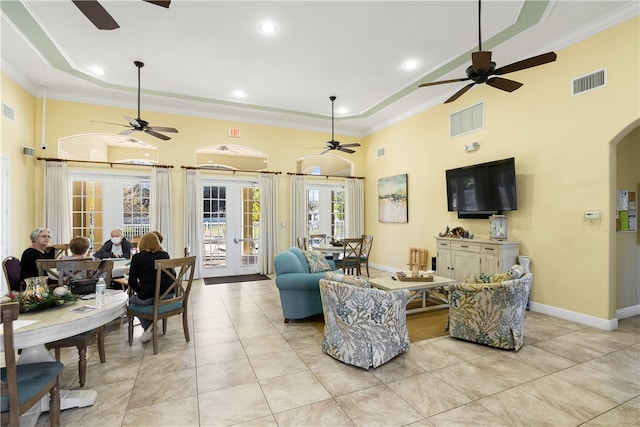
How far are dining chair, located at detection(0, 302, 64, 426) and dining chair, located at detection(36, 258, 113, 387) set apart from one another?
55 centimetres

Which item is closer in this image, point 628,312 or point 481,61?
point 481,61

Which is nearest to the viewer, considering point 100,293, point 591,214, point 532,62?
point 100,293

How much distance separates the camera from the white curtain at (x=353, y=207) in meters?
8.68

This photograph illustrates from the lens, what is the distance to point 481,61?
124 inches

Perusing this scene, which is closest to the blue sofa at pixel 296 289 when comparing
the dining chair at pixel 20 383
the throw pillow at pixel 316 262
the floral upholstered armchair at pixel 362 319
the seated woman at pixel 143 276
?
the throw pillow at pixel 316 262

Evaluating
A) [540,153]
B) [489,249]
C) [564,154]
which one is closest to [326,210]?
[489,249]

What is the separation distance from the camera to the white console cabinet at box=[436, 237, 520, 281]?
15.6ft

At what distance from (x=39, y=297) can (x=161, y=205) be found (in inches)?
186

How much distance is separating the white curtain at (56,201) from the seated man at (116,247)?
5.10ft

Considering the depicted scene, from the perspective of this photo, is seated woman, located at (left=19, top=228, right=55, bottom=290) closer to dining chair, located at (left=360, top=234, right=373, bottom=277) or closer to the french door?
the french door

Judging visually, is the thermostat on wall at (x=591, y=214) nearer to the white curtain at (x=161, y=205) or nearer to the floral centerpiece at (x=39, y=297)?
the floral centerpiece at (x=39, y=297)

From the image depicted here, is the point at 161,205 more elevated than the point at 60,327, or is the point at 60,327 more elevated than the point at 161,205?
the point at 161,205

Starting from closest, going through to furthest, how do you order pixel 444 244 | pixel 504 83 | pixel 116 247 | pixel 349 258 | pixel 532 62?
pixel 532 62
pixel 504 83
pixel 116 247
pixel 444 244
pixel 349 258

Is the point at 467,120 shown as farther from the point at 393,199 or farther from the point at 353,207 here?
the point at 353,207
